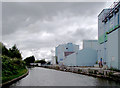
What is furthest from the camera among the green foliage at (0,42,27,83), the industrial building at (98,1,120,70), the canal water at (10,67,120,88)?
the industrial building at (98,1,120,70)

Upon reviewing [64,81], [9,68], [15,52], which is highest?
[15,52]

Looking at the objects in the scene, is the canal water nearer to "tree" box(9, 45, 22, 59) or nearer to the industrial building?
the industrial building

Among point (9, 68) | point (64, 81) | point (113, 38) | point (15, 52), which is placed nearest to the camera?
point (64, 81)

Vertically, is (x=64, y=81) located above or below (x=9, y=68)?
below

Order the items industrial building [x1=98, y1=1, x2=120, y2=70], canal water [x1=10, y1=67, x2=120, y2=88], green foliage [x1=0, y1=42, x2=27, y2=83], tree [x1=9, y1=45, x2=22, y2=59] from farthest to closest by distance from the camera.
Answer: tree [x1=9, y1=45, x2=22, y2=59] < industrial building [x1=98, y1=1, x2=120, y2=70] < green foliage [x1=0, y1=42, x2=27, y2=83] < canal water [x1=10, y1=67, x2=120, y2=88]

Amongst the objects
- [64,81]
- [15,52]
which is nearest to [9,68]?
[64,81]

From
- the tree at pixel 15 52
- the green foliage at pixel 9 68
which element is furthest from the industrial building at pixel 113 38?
the tree at pixel 15 52

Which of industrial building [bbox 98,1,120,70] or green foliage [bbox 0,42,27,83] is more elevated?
industrial building [bbox 98,1,120,70]

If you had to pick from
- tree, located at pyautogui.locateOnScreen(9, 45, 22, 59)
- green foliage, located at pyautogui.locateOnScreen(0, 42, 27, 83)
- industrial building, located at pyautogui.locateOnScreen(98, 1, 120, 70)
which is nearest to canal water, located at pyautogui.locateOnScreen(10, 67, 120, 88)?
green foliage, located at pyautogui.locateOnScreen(0, 42, 27, 83)

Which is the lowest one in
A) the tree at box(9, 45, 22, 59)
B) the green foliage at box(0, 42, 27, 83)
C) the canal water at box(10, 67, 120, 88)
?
the canal water at box(10, 67, 120, 88)

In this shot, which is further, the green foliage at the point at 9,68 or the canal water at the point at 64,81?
the green foliage at the point at 9,68

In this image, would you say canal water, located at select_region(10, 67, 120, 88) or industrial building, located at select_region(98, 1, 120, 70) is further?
industrial building, located at select_region(98, 1, 120, 70)

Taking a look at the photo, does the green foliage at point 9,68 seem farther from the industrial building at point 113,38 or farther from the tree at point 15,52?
the industrial building at point 113,38

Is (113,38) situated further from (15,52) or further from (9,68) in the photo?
(15,52)
